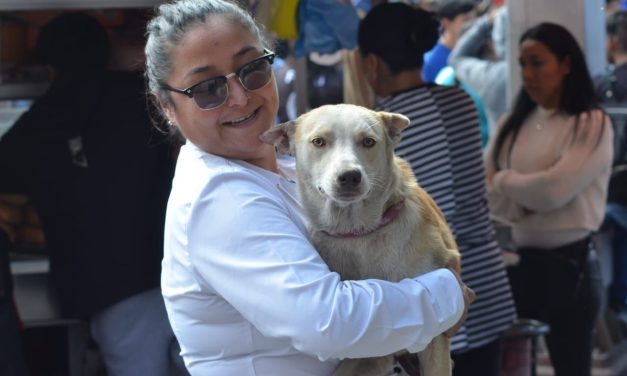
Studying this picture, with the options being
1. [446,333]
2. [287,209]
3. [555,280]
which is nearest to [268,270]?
[287,209]

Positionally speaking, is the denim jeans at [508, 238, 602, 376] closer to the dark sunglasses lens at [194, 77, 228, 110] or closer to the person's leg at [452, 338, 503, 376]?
the person's leg at [452, 338, 503, 376]

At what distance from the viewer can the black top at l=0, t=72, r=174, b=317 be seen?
3.67m

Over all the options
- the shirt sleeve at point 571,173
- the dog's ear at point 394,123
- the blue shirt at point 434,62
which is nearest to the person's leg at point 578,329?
the shirt sleeve at point 571,173

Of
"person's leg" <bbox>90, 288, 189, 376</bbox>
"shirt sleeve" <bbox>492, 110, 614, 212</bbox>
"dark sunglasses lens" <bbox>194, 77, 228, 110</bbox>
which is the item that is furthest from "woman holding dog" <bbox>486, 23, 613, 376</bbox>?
"dark sunglasses lens" <bbox>194, 77, 228, 110</bbox>

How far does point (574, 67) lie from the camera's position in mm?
4461

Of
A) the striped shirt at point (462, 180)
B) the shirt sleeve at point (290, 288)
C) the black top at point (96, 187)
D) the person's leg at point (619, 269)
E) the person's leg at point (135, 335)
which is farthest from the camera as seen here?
the person's leg at point (619, 269)

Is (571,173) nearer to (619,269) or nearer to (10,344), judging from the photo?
(619,269)

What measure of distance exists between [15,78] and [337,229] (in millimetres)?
2744

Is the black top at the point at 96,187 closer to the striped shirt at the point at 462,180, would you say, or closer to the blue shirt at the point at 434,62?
the striped shirt at the point at 462,180

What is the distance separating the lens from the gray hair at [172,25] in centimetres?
216

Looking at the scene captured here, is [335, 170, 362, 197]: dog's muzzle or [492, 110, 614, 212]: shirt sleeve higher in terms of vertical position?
[335, 170, 362, 197]: dog's muzzle

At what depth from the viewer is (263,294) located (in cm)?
188

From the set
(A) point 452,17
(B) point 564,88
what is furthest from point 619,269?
(A) point 452,17

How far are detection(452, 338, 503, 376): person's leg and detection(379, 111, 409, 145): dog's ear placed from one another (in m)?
1.35
